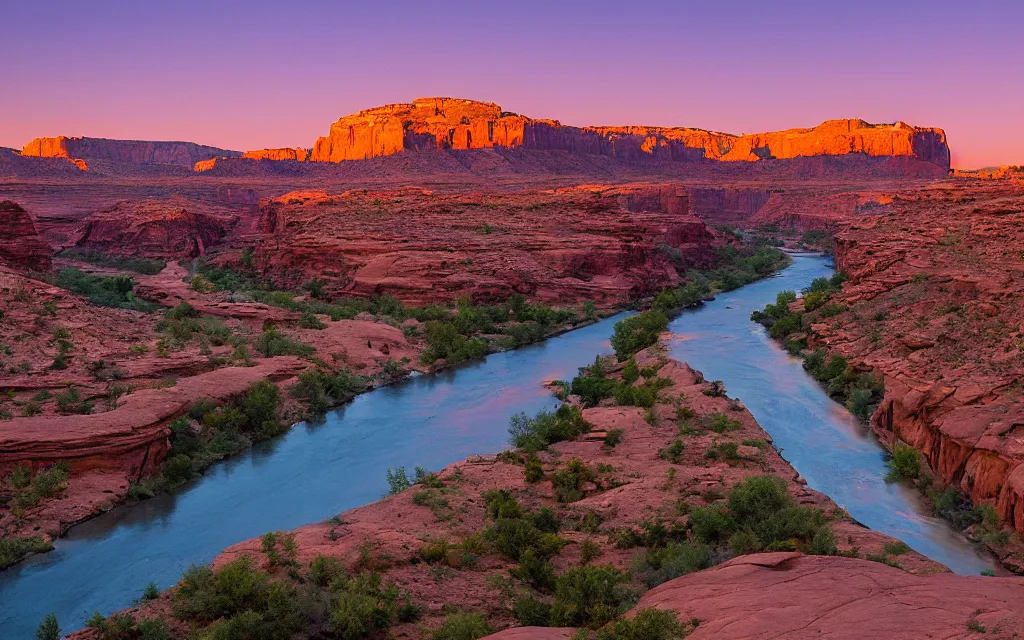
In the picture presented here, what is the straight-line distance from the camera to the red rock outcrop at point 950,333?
16859 millimetres

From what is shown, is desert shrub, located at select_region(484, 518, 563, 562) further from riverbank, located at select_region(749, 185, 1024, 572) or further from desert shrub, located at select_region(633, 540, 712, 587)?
riverbank, located at select_region(749, 185, 1024, 572)

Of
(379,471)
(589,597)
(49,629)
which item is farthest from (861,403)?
(49,629)

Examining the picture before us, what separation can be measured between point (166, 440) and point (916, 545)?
713 inches

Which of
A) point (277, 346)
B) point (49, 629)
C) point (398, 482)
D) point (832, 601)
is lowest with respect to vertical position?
point (49, 629)

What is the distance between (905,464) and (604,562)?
928 centimetres

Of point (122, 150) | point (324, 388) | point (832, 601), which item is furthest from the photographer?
point (122, 150)

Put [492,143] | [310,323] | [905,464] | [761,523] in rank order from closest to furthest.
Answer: [761,523]
[905,464]
[310,323]
[492,143]

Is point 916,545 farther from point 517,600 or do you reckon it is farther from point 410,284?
point 410,284

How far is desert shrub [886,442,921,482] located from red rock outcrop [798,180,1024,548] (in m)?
0.38

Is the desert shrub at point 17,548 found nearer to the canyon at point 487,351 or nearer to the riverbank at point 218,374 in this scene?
the riverbank at point 218,374

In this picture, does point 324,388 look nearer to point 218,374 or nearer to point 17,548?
point 218,374

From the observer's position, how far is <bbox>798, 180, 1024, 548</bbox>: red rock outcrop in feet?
55.3

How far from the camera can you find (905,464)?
61.7ft

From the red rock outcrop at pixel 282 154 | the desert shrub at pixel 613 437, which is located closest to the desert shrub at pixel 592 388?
the desert shrub at pixel 613 437
